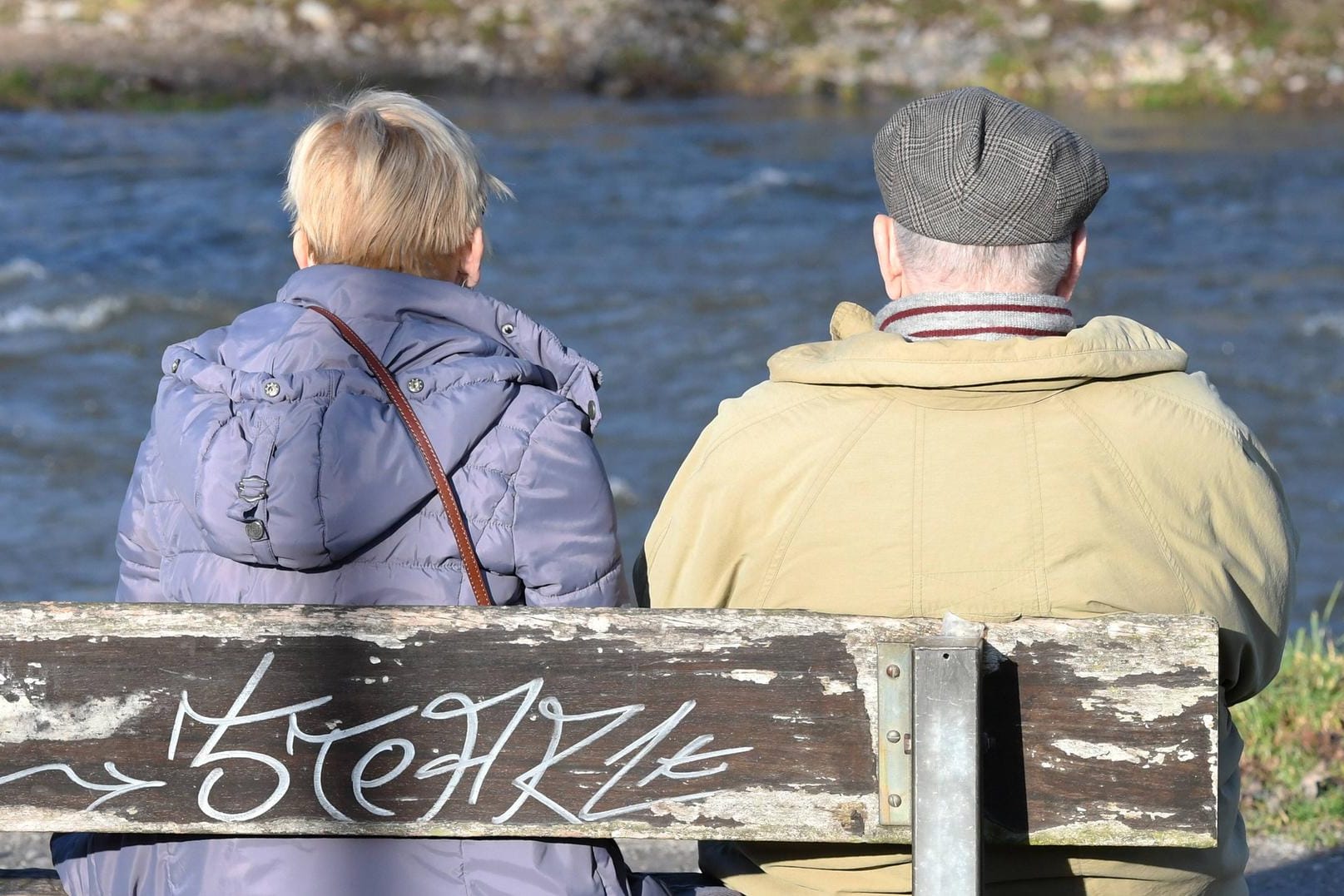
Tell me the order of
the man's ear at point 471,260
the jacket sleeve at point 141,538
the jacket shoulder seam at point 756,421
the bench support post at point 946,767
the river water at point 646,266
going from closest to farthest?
the bench support post at point 946,767 → the jacket shoulder seam at point 756,421 → the jacket sleeve at point 141,538 → the man's ear at point 471,260 → the river water at point 646,266

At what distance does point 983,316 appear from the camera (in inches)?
85.1

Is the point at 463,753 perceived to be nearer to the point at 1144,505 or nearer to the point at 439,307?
the point at 439,307

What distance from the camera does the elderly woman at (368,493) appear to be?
6.61 feet

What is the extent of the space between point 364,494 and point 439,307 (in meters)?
0.32

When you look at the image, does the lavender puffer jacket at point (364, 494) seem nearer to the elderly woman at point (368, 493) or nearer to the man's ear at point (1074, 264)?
the elderly woman at point (368, 493)

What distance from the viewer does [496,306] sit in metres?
2.27

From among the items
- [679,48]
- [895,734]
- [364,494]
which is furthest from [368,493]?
[679,48]

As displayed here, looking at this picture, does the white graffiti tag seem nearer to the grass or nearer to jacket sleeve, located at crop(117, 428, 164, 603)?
jacket sleeve, located at crop(117, 428, 164, 603)

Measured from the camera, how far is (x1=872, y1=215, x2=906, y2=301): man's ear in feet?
7.53

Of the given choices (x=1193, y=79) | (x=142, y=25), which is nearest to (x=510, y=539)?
(x=1193, y=79)

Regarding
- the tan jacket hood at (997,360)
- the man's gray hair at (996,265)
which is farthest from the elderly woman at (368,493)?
the man's gray hair at (996,265)

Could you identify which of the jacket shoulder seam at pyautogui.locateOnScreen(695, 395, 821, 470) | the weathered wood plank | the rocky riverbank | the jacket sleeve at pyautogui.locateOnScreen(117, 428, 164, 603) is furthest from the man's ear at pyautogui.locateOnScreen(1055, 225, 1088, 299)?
the rocky riverbank

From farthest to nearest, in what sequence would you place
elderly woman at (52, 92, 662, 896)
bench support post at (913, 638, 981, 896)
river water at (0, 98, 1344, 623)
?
river water at (0, 98, 1344, 623)
elderly woman at (52, 92, 662, 896)
bench support post at (913, 638, 981, 896)

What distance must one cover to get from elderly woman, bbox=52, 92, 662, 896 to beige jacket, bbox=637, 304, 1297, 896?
24cm
